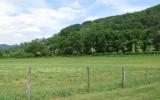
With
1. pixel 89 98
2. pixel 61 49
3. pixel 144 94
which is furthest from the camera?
pixel 61 49

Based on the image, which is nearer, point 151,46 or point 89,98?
point 89,98

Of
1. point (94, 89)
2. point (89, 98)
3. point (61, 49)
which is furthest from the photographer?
point (61, 49)

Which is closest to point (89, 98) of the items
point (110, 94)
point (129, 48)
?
point (110, 94)

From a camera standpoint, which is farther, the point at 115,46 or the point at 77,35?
the point at 77,35

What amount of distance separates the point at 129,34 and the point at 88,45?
768 inches

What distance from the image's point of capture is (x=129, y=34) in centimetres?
17650

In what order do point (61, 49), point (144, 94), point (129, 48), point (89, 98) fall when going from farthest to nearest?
point (61, 49)
point (129, 48)
point (144, 94)
point (89, 98)

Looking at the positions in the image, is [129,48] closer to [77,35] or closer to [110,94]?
[77,35]

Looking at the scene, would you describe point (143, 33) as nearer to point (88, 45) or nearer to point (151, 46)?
point (151, 46)

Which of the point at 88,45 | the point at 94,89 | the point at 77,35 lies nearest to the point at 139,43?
the point at 88,45

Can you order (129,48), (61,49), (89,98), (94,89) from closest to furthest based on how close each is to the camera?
1. (89,98)
2. (94,89)
3. (129,48)
4. (61,49)

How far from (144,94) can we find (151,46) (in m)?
146

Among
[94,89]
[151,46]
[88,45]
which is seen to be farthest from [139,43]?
[94,89]

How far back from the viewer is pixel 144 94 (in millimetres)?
20500
